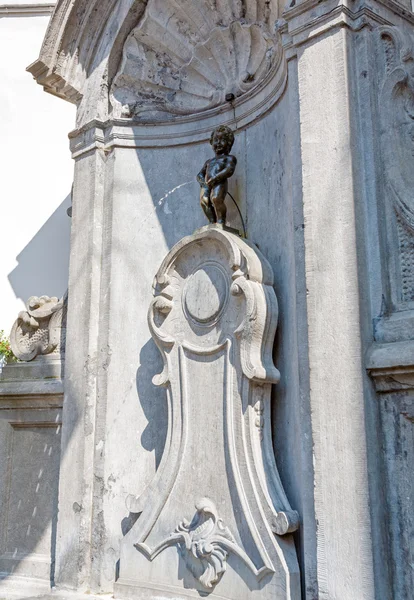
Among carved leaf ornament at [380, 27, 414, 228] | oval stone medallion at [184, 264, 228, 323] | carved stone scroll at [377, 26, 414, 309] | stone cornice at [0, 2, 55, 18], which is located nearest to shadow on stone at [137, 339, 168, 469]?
oval stone medallion at [184, 264, 228, 323]

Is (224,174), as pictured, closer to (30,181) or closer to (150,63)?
(150,63)

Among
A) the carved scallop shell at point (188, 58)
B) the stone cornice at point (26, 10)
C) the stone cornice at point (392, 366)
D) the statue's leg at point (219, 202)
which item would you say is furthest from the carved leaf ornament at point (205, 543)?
the stone cornice at point (26, 10)

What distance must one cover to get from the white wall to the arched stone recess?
1.48 meters

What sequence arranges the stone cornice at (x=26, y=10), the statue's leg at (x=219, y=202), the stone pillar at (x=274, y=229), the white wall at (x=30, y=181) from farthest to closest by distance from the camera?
the stone cornice at (x=26, y=10)
the white wall at (x=30, y=181)
the statue's leg at (x=219, y=202)
the stone pillar at (x=274, y=229)

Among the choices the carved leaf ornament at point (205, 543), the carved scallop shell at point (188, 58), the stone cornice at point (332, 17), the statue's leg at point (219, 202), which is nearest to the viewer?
the stone cornice at point (332, 17)

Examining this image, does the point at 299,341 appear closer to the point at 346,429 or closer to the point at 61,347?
the point at 346,429

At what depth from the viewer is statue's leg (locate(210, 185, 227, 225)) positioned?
3.71m

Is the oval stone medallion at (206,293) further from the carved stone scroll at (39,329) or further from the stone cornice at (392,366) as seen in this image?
the carved stone scroll at (39,329)

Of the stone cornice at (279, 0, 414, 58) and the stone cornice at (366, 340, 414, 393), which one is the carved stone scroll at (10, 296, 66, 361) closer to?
the stone cornice at (279, 0, 414, 58)

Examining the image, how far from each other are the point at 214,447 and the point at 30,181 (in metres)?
3.63

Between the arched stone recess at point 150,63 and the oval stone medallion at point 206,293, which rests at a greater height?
the arched stone recess at point 150,63

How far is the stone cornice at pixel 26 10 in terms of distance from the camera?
6.41m

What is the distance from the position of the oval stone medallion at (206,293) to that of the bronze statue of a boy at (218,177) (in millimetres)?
330

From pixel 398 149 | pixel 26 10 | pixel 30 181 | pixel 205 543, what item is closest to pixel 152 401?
pixel 205 543
